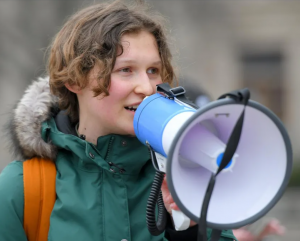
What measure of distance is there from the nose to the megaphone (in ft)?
0.59

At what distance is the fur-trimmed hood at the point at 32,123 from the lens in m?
2.28

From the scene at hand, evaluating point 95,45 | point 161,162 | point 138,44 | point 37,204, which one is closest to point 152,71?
point 138,44

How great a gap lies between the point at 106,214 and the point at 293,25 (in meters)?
11.3

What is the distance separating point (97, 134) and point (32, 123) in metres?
0.28

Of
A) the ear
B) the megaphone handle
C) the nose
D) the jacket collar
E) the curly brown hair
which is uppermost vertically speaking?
the curly brown hair

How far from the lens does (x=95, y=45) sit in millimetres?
2262

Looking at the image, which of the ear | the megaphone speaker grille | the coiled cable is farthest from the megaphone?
the ear

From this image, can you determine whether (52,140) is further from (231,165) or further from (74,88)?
(231,165)

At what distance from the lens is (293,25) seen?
41.4 ft

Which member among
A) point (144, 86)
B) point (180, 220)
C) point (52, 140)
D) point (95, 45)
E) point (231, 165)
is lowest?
point (180, 220)

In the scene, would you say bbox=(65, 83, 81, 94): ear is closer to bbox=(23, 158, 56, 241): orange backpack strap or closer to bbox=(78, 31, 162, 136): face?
bbox=(78, 31, 162, 136): face

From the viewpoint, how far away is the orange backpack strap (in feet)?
7.06

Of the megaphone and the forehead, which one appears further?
the forehead

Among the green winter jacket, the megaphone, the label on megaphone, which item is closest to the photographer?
the megaphone
